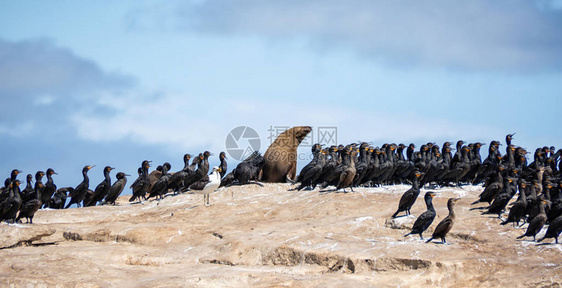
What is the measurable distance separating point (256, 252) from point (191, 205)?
616 centimetres

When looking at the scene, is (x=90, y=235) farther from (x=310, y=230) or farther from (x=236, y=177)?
(x=236, y=177)

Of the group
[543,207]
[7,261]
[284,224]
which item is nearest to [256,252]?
[284,224]

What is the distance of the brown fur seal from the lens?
23.4m

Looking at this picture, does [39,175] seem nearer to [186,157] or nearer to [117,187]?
[117,187]

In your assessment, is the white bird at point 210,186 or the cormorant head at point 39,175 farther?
the white bird at point 210,186

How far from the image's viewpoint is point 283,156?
77.7 feet

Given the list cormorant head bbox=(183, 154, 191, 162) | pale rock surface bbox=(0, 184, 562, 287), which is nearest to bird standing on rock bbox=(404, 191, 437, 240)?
pale rock surface bbox=(0, 184, 562, 287)

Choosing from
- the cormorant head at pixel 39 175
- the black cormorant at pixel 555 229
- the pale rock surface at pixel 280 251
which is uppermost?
the cormorant head at pixel 39 175

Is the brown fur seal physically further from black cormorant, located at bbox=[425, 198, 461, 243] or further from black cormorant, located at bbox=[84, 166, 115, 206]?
black cormorant, located at bbox=[425, 198, 461, 243]

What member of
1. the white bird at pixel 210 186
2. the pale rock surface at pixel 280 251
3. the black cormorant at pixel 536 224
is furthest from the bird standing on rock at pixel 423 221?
the white bird at pixel 210 186

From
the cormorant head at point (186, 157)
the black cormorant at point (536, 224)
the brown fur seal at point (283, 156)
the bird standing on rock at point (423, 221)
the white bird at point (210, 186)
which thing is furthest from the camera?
the brown fur seal at point (283, 156)

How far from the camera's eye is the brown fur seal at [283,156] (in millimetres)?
23359

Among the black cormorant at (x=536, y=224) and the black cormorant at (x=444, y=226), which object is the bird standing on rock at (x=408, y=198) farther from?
the black cormorant at (x=536, y=224)

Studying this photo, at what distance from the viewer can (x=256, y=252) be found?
41.2ft
